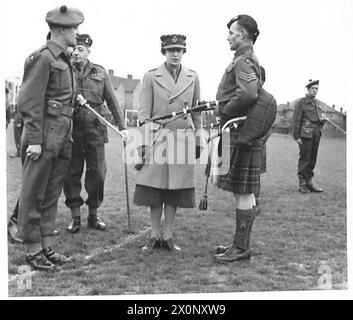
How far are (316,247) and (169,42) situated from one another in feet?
8.81

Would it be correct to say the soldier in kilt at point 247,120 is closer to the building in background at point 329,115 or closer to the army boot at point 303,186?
the building in background at point 329,115

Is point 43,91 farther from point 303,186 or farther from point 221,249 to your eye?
point 303,186

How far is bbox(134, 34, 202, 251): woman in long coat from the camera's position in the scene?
212 inches

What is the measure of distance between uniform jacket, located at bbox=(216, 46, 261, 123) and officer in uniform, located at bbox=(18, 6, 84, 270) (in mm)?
1433

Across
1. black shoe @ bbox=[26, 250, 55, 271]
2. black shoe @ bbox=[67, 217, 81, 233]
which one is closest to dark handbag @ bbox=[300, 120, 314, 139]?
black shoe @ bbox=[67, 217, 81, 233]

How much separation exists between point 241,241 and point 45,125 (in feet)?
7.15

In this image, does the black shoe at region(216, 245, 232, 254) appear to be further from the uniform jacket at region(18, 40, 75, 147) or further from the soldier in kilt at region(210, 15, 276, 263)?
the uniform jacket at region(18, 40, 75, 147)

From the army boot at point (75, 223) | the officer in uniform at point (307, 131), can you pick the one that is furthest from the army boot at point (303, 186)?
the army boot at point (75, 223)

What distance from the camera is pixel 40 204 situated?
15.9 feet

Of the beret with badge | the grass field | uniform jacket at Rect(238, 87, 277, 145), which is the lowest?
the grass field

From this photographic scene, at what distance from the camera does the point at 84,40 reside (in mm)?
5926

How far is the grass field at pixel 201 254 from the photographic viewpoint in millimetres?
4652
